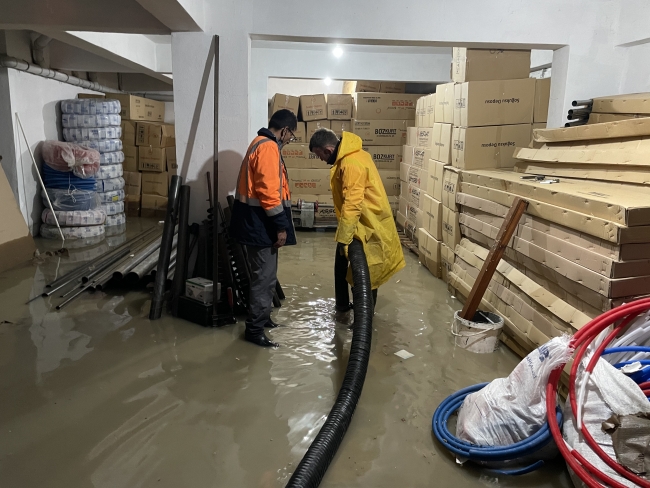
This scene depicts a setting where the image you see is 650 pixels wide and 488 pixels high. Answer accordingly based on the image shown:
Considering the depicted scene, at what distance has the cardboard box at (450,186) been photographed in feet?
13.1

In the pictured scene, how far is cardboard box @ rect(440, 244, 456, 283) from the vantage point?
13.7ft

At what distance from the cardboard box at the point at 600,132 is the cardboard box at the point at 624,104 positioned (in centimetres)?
30

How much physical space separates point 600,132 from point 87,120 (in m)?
5.91

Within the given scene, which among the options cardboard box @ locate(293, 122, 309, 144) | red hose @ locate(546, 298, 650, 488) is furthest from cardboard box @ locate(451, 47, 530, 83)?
cardboard box @ locate(293, 122, 309, 144)

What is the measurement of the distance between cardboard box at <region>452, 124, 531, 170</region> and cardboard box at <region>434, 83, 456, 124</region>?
0.36m

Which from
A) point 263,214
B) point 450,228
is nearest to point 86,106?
point 263,214

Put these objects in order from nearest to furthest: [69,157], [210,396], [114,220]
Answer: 1. [210,396]
2. [69,157]
3. [114,220]

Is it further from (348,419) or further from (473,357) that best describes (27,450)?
(473,357)

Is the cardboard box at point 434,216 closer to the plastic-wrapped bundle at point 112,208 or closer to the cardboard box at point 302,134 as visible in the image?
the cardboard box at point 302,134

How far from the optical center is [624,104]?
3236 mm

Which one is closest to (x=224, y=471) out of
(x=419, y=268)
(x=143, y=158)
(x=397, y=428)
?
(x=397, y=428)

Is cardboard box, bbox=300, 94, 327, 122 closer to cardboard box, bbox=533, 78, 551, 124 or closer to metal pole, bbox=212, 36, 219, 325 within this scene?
cardboard box, bbox=533, 78, 551, 124

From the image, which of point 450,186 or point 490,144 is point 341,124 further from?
point 490,144

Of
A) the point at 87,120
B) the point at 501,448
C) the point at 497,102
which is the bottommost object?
the point at 501,448
